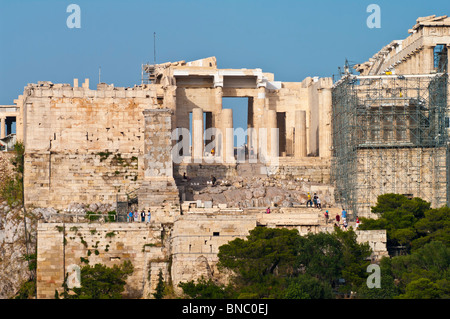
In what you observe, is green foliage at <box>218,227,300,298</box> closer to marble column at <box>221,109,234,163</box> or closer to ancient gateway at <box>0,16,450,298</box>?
ancient gateway at <box>0,16,450,298</box>

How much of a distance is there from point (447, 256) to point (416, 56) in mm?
19093

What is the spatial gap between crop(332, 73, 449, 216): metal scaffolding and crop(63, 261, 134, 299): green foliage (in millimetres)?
13728

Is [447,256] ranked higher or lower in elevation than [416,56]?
lower

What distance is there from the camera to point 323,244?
193ft

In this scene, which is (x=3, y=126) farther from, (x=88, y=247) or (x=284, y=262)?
(x=284, y=262)

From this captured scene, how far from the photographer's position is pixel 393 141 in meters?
69.1

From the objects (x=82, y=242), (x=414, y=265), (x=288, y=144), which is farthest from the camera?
(x=288, y=144)

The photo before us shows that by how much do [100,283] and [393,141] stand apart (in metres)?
18.4

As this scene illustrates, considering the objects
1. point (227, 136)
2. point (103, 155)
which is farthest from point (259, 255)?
point (227, 136)

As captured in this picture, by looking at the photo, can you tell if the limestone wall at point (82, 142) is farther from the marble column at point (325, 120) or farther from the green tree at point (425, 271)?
the green tree at point (425, 271)

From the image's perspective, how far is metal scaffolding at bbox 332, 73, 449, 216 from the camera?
68.4m
